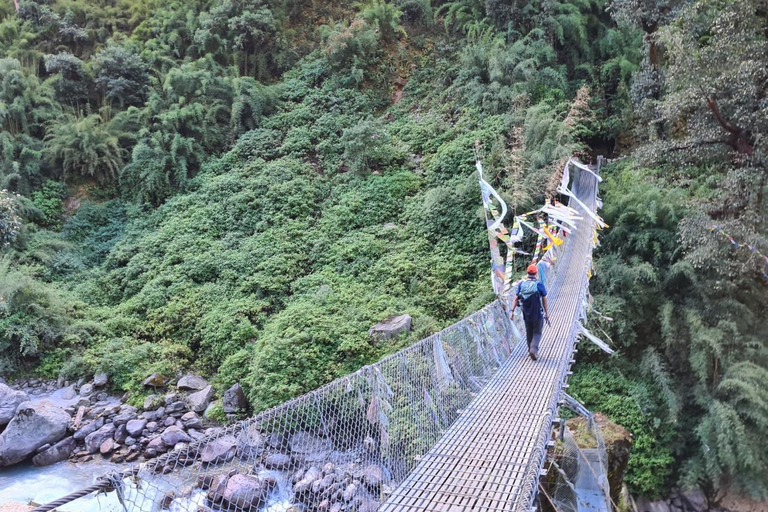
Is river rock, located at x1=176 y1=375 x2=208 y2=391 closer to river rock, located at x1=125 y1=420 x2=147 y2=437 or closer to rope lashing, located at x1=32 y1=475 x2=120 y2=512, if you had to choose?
river rock, located at x1=125 y1=420 x2=147 y2=437

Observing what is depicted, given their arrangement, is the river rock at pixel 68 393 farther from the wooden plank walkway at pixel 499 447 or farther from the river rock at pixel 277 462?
the wooden plank walkway at pixel 499 447

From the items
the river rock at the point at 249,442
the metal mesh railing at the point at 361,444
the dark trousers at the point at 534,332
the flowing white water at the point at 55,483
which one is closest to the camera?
the river rock at the point at 249,442

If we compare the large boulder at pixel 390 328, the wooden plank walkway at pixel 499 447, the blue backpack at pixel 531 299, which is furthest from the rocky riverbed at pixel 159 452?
the blue backpack at pixel 531 299

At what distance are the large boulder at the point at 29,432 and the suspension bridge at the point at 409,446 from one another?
3524mm

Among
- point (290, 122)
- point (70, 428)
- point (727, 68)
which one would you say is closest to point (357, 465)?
point (70, 428)

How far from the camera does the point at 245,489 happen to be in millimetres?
3508

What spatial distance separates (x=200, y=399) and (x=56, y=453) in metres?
1.70

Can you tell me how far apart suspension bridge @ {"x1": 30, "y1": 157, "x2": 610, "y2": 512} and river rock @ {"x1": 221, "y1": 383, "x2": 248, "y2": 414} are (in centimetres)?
223

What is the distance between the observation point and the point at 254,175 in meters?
11.2

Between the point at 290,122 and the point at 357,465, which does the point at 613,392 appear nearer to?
the point at 357,465

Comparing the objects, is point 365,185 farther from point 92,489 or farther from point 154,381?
point 92,489

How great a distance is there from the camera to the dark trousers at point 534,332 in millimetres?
4434

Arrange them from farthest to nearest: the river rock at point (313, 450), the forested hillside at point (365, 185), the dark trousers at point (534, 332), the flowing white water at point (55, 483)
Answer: the forested hillside at point (365, 185) → the flowing white water at point (55, 483) → the dark trousers at point (534, 332) → the river rock at point (313, 450)

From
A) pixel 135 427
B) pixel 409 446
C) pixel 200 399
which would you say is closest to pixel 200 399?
pixel 200 399
